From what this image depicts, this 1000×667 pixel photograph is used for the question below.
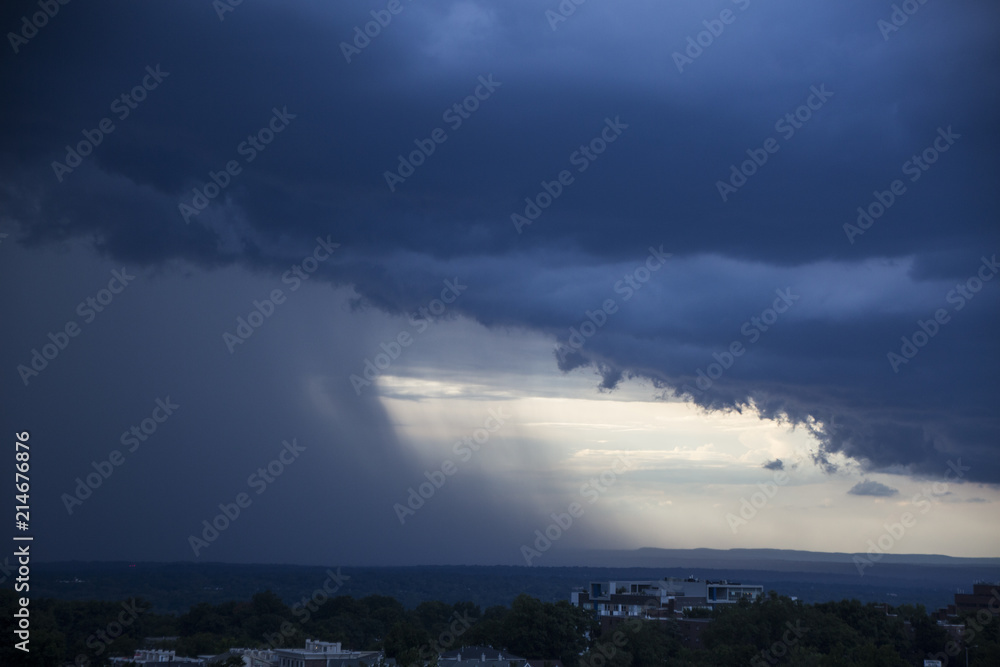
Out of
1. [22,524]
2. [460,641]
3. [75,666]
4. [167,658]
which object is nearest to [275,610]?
[460,641]

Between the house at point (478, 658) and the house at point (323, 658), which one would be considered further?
the house at point (478, 658)

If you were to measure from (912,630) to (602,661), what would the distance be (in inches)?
1444

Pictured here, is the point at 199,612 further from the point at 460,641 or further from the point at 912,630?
the point at 912,630

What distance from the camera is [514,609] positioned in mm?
82750
